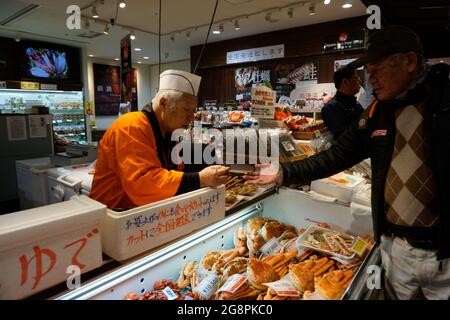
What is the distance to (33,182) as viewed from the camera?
3754mm

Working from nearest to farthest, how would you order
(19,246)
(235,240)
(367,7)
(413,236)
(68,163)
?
(19,246), (413,236), (235,240), (68,163), (367,7)

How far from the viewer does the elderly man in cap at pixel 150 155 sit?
1.28 metres

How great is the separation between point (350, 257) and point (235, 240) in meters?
0.65

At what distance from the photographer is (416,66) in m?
1.35

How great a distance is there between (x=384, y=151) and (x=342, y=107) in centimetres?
163

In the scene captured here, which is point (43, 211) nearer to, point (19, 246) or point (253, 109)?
point (19, 246)

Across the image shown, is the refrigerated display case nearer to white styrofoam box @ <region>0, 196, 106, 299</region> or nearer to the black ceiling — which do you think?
white styrofoam box @ <region>0, 196, 106, 299</region>

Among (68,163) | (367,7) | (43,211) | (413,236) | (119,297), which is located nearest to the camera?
(43,211)

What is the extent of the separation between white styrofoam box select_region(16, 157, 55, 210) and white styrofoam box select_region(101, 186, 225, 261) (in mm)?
3083

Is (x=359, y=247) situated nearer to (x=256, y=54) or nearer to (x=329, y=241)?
(x=329, y=241)

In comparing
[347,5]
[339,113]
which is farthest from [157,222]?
[347,5]

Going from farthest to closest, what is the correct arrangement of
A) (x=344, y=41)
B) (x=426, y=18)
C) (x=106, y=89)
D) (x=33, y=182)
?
(x=106, y=89)
(x=344, y=41)
(x=426, y=18)
(x=33, y=182)

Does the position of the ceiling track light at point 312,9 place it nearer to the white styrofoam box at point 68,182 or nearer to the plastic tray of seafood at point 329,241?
the white styrofoam box at point 68,182

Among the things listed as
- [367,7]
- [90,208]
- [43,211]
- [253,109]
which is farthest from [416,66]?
[367,7]
